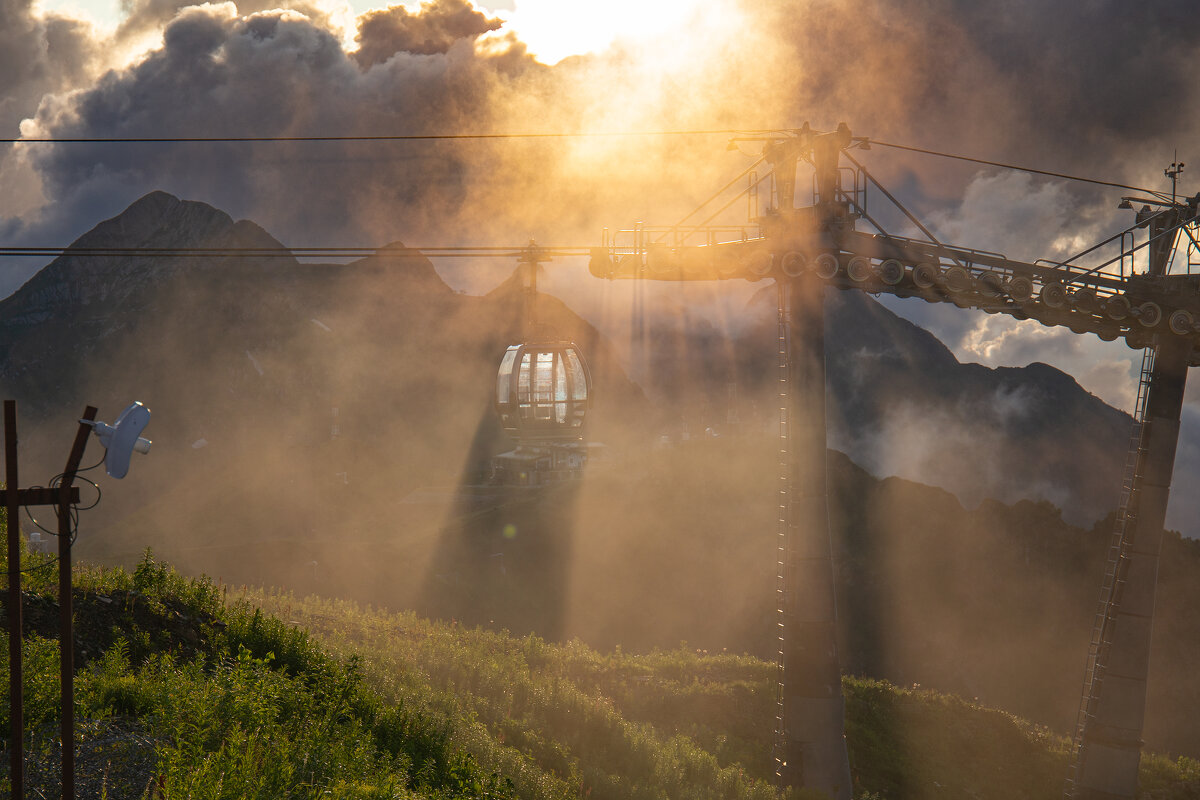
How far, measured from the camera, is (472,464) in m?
114

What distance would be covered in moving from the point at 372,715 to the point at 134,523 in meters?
73.3

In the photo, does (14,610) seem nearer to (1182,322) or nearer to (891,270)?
(891,270)

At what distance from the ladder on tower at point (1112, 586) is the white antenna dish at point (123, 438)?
21205 mm

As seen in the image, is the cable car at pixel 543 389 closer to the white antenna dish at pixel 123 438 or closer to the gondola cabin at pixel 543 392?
the gondola cabin at pixel 543 392

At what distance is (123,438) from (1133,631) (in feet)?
72.7

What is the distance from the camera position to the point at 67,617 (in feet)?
20.3

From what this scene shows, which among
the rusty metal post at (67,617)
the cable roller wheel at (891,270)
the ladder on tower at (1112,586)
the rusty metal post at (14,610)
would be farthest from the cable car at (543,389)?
the ladder on tower at (1112,586)

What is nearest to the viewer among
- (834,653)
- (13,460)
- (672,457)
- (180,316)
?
(13,460)

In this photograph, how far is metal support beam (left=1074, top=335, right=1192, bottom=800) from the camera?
1839 centimetres

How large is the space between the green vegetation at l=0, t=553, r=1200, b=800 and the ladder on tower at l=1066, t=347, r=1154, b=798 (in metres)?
2.59

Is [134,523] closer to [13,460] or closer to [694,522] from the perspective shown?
[694,522]

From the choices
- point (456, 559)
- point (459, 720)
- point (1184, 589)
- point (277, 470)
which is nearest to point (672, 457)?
point (456, 559)

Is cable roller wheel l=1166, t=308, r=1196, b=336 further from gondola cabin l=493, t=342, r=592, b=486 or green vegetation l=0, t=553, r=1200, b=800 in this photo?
gondola cabin l=493, t=342, r=592, b=486

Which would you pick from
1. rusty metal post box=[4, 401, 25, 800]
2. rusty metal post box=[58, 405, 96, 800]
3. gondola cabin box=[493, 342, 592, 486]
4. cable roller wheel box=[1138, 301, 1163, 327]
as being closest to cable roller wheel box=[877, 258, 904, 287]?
cable roller wheel box=[1138, 301, 1163, 327]
